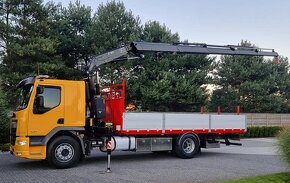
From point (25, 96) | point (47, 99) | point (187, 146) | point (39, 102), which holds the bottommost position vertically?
point (187, 146)

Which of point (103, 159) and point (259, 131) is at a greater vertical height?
point (259, 131)

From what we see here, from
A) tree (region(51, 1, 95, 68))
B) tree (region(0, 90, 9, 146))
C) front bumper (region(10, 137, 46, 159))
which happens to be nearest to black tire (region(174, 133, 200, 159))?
front bumper (region(10, 137, 46, 159))

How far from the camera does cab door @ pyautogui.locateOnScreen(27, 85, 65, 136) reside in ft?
38.0

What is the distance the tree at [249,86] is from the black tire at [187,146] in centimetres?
2813

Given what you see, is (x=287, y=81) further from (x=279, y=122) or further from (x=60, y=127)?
(x=60, y=127)

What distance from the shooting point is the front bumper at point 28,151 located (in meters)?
11.4

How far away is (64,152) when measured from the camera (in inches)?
471

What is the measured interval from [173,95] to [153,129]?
16977 mm

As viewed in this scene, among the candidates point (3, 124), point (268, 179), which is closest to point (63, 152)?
point (268, 179)

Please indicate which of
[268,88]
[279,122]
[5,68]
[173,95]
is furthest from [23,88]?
[268,88]

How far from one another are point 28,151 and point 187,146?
6.53m

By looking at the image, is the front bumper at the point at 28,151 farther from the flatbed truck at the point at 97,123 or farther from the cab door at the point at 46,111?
the cab door at the point at 46,111

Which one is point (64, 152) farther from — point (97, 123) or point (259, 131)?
point (259, 131)

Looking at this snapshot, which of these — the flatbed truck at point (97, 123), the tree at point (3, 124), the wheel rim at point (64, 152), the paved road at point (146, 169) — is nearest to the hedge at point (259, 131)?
the flatbed truck at point (97, 123)
